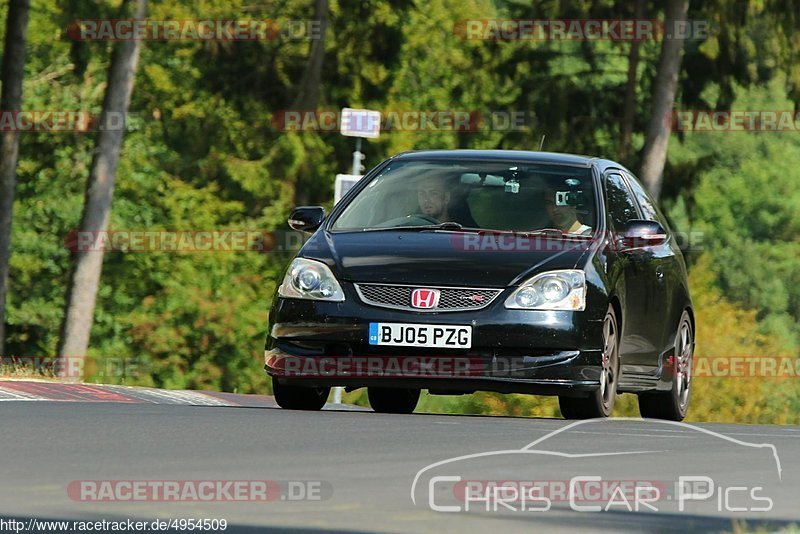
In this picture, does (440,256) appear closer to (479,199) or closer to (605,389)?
(479,199)

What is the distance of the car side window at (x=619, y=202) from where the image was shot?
45.2 ft

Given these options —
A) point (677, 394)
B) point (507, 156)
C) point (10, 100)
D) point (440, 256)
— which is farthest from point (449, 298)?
point (10, 100)

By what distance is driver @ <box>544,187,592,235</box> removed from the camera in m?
13.3

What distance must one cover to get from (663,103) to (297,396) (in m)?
24.7

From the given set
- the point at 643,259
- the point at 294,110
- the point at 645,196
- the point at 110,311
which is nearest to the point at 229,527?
the point at 643,259

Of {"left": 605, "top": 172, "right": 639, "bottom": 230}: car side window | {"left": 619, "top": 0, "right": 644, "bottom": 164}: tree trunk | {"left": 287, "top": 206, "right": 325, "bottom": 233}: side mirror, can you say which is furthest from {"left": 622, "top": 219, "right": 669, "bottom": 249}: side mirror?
{"left": 619, "top": 0, "right": 644, "bottom": 164}: tree trunk

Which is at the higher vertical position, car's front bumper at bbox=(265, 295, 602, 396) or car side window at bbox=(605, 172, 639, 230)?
car side window at bbox=(605, 172, 639, 230)

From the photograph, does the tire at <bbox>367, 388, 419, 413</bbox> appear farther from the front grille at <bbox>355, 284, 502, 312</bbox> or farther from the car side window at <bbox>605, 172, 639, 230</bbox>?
the front grille at <bbox>355, 284, 502, 312</bbox>

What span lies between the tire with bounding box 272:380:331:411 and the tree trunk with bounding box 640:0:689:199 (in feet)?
77.5

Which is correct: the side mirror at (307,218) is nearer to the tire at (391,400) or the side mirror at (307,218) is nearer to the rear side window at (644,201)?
the tire at (391,400)

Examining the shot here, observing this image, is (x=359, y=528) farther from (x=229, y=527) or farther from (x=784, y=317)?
(x=784, y=317)

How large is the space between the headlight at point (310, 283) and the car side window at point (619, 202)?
7.13 feet

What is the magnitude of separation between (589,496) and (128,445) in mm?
2661

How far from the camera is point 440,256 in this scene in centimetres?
1250
